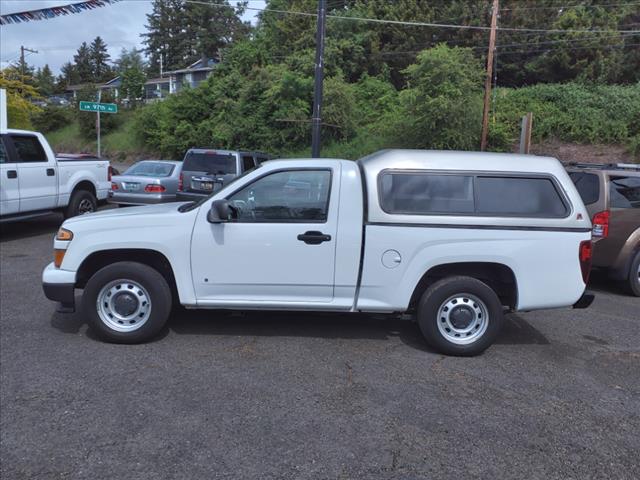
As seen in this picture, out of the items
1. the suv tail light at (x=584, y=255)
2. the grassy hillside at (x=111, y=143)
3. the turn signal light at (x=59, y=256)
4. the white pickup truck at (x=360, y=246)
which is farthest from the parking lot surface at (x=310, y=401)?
the grassy hillside at (x=111, y=143)

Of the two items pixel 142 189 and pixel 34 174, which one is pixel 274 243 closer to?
pixel 34 174

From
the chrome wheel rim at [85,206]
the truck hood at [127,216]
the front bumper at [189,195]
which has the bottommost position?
the chrome wheel rim at [85,206]

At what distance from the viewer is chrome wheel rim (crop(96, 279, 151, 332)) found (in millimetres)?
5230

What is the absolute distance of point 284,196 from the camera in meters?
5.26

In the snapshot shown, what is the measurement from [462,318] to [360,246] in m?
1.15

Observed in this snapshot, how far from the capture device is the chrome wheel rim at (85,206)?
12.2 m

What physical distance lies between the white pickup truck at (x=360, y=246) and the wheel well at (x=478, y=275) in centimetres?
2

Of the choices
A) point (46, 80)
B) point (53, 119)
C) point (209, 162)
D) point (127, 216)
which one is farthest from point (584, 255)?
point (46, 80)

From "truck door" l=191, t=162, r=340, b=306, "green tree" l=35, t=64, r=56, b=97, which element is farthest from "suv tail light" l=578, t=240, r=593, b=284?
"green tree" l=35, t=64, r=56, b=97

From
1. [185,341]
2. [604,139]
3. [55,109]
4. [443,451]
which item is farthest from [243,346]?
[55,109]

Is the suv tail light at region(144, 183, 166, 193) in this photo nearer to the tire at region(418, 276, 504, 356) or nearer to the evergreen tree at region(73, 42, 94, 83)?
the tire at region(418, 276, 504, 356)

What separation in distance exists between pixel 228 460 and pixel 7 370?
239 centimetres

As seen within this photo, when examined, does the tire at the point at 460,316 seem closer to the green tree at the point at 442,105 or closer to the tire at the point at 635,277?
the tire at the point at 635,277

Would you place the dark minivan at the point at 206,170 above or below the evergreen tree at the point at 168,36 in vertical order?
below
